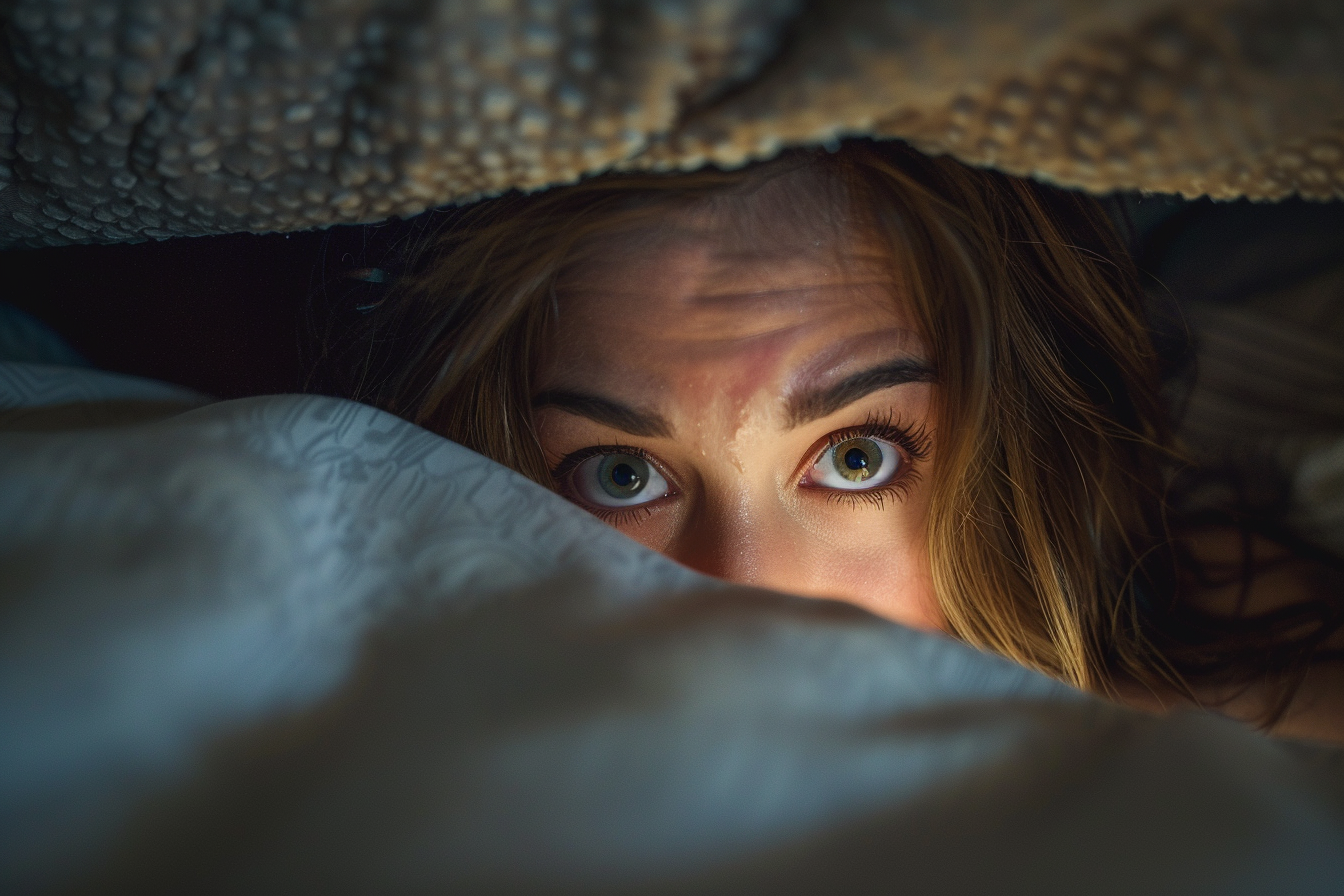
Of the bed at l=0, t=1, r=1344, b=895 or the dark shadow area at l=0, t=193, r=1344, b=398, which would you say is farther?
the dark shadow area at l=0, t=193, r=1344, b=398

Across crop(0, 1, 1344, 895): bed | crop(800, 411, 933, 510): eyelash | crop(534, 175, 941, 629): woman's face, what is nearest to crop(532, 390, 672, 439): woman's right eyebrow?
crop(534, 175, 941, 629): woman's face

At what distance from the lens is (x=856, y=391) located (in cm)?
53

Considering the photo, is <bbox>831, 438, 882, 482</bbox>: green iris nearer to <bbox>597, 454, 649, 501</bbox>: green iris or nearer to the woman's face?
the woman's face

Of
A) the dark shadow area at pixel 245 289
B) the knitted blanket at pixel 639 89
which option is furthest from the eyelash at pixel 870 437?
the knitted blanket at pixel 639 89

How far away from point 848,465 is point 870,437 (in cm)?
2

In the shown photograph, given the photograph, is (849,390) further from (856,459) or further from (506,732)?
(506,732)

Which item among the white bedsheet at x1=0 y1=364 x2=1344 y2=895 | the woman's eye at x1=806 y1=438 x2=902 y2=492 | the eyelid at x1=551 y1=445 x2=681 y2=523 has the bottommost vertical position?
the white bedsheet at x1=0 y1=364 x2=1344 y2=895

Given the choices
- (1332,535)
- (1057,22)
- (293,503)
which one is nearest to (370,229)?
(293,503)

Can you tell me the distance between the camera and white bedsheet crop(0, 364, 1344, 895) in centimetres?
18

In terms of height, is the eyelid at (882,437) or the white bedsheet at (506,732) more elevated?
the eyelid at (882,437)

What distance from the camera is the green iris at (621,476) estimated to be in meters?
0.58

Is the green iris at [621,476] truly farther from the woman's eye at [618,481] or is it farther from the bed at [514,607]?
the bed at [514,607]

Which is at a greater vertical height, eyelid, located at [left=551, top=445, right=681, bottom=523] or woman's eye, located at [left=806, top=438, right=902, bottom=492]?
woman's eye, located at [left=806, top=438, right=902, bottom=492]

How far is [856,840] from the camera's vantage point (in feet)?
0.60
